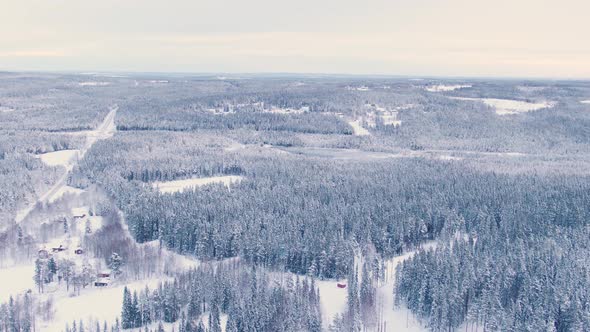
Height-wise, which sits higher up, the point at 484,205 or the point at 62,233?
the point at 484,205

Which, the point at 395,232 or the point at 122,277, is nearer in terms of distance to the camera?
the point at 122,277

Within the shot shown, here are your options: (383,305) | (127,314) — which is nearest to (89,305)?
(127,314)

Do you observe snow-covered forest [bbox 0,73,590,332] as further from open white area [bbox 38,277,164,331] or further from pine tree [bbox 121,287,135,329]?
open white area [bbox 38,277,164,331]

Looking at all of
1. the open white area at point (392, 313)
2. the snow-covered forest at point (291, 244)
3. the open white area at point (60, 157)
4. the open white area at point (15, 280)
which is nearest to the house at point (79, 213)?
the snow-covered forest at point (291, 244)

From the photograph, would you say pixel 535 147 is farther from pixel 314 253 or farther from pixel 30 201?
pixel 30 201

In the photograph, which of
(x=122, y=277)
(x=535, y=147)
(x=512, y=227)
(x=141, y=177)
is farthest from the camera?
(x=535, y=147)

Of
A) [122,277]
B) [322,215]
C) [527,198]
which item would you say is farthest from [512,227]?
[122,277]

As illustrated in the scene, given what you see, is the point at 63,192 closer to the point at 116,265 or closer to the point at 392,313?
the point at 116,265
